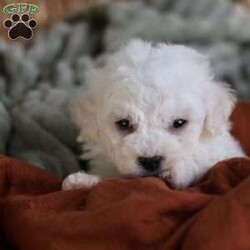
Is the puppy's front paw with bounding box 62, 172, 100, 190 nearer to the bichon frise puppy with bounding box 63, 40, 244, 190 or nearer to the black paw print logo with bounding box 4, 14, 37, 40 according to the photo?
the bichon frise puppy with bounding box 63, 40, 244, 190

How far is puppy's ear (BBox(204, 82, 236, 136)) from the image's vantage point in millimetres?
2010

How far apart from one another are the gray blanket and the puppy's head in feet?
1.53

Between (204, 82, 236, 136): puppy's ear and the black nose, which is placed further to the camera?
(204, 82, 236, 136): puppy's ear

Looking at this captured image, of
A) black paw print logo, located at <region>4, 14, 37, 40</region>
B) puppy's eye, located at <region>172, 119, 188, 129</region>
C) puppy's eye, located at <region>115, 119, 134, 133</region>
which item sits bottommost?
puppy's eye, located at <region>115, 119, 134, 133</region>

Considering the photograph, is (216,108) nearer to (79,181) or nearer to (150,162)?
(150,162)

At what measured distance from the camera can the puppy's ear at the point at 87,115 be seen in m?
2.05

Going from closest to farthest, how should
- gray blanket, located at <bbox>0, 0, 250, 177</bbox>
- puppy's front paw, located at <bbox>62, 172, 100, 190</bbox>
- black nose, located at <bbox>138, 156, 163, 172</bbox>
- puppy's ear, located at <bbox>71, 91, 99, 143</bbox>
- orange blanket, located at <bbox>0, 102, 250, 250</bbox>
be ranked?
orange blanket, located at <bbox>0, 102, 250, 250</bbox> < black nose, located at <bbox>138, 156, 163, 172</bbox> < puppy's front paw, located at <bbox>62, 172, 100, 190</bbox> < puppy's ear, located at <bbox>71, 91, 99, 143</bbox> < gray blanket, located at <bbox>0, 0, 250, 177</bbox>

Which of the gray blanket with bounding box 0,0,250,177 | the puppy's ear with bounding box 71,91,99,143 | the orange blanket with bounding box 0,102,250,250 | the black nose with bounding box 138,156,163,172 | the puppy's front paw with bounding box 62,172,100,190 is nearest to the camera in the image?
the orange blanket with bounding box 0,102,250,250

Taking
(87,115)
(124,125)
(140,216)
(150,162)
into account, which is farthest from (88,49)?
(140,216)

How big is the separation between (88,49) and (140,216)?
1271mm

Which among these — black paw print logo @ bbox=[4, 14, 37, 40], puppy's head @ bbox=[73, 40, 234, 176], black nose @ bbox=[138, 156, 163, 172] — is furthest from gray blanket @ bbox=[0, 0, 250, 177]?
black nose @ bbox=[138, 156, 163, 172]

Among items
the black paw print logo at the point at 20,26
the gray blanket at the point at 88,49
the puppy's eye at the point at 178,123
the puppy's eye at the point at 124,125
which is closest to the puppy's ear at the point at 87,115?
the puppy's eye at the point at 124,125

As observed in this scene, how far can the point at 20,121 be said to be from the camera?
8.15ft

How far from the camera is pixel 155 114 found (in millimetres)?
1886
